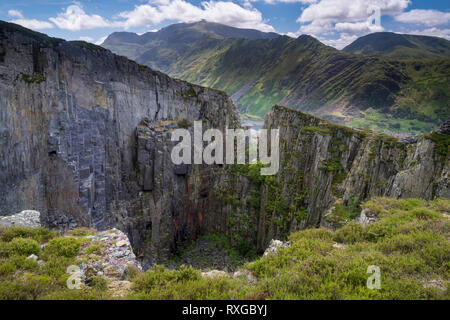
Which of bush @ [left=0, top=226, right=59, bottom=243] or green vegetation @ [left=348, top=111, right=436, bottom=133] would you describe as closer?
bush @ [left=0, top=226, right=59, bottom=243]

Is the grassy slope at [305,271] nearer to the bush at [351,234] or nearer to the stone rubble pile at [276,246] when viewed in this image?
the bush at [351,234]

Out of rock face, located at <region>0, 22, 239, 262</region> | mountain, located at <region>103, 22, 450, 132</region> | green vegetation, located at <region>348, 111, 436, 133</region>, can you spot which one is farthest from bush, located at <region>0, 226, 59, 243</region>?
mountain, located at <region>103, 22, 450, 132</region>

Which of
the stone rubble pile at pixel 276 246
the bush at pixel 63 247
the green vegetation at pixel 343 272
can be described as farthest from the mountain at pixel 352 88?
the bush at pixel 63 247

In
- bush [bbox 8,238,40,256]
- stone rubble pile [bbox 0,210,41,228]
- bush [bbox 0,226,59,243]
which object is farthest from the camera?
stone rubble pile [bbox 0,210,41,228]

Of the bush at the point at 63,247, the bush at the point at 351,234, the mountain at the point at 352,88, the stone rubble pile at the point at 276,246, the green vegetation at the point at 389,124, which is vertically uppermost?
the mountain at the point at 352,88

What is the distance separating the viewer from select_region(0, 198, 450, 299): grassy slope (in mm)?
5699

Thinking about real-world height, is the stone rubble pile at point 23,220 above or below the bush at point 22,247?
below

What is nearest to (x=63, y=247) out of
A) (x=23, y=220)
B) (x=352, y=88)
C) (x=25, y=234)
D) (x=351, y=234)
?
(x=25, y=234)

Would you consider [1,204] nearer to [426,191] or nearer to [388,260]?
[388,260]

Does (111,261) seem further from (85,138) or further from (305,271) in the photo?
(85,138)

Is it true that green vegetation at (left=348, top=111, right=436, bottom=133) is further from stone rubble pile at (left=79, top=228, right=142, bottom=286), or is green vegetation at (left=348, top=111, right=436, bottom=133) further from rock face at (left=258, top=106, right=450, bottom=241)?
stone rubble pile at (left=79, top=228, right=142, bottom=286)

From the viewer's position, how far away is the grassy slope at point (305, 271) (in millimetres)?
5699

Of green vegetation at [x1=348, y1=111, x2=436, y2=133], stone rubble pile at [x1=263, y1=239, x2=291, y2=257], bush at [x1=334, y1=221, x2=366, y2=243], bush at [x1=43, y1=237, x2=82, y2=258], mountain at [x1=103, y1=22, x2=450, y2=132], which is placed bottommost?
stone rubble pile at [x1=263, y1=239, x2=291, y2=257]
